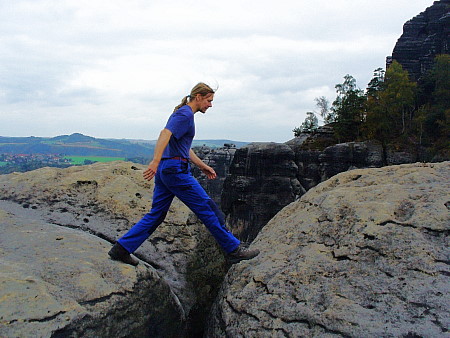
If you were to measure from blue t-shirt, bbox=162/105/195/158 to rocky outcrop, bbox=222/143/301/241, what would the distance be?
136 ft

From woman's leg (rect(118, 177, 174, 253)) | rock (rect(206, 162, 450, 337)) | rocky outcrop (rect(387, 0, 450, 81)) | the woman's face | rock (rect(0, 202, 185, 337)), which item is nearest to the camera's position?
rock (rect(0, 202, 185, 337))

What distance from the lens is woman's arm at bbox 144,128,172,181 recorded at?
383cm

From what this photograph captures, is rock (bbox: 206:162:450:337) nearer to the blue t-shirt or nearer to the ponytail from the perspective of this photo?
the blue t-shirt

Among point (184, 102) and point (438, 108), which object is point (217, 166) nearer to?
point (438, 108)

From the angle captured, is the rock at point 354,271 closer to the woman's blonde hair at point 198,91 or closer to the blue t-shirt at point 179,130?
the blue t-shirt at point 179,130

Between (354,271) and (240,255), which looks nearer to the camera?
(354,271)

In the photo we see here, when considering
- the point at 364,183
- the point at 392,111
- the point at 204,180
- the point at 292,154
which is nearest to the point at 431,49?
the point at 392,111

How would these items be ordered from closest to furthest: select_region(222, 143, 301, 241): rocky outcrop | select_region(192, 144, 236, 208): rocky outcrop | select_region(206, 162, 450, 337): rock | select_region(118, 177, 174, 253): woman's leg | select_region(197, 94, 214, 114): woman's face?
select_region(206, 162, 450, 337): rock < select_region(118, 177, 174, 253): woman's leg < select_region(197, 94, 214, 114): woman's face < select_region(222, 143, 301, 241): rocky outcrop < select_region(192, 144, 236, 208): rocky outcrop

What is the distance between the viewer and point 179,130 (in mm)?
4184

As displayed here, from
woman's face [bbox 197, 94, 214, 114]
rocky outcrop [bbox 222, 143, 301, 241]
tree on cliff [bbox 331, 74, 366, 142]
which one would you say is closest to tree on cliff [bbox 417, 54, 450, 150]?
tree on cliff [bbox 331, 74, 366, 142]

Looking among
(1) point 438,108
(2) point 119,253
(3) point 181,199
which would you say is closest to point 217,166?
(1) point 438,108

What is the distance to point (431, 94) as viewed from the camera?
4647 centimetres

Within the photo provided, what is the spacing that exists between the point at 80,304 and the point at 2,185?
12.8 ft

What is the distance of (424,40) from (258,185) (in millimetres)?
32691
